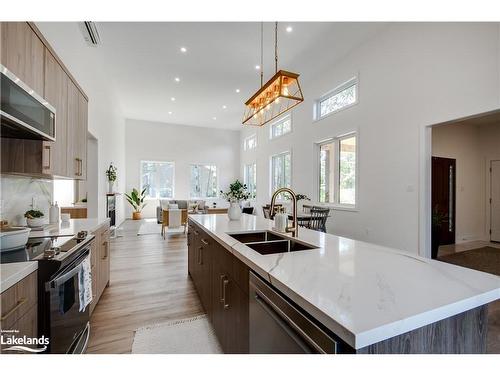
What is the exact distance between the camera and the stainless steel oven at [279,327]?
729 millimetres

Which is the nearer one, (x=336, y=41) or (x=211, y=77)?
(x=336, y=41)

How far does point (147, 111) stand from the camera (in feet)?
29.3

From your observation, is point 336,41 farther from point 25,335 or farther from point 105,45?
point 25,335

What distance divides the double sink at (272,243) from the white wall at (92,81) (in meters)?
3.02

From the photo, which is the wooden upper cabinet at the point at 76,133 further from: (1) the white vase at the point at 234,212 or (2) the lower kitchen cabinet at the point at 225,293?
(1) the white vase at the point at 234,212

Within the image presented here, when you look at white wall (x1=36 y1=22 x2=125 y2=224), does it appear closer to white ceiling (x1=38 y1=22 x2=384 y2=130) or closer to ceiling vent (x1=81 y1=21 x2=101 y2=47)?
white ceiling (x1=38 y1=22 x2=384 y2=130)

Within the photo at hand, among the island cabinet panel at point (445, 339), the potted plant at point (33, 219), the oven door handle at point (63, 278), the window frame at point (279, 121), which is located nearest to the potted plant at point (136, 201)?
the window frame at point (279, 121)

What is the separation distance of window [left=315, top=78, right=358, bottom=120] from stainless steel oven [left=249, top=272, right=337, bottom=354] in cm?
483

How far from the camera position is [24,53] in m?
1.58

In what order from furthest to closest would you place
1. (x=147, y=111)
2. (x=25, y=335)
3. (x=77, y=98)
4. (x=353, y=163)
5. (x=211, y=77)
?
1. (x=147, y=111)
2. (x=211, y=77)
3. (x=353, y=163)
4. (x=77, y=98)
5. (x=25, y=335)
